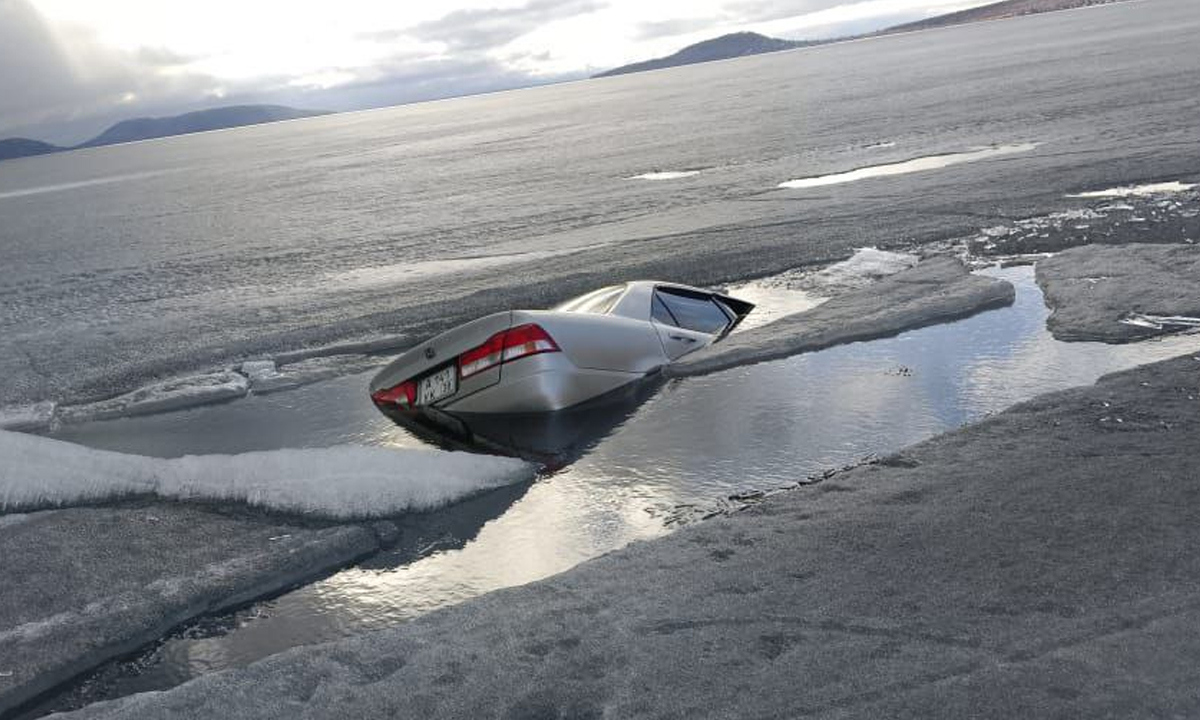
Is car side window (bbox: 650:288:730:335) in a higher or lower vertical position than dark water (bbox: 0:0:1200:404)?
lower

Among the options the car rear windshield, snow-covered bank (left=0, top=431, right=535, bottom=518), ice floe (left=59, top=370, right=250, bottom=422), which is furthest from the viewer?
ice floe (left=59, top=370, right=250, bottom=422)

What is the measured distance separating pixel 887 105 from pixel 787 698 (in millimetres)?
45123

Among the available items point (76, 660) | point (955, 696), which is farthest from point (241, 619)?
point (955, 696)

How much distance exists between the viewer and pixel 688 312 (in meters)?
10.8

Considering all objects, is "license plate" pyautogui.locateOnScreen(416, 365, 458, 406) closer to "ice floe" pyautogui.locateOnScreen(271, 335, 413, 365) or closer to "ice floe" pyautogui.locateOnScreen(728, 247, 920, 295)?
"ice floe" pyautogui.locateOnScreen(271, 335, 413, 365)

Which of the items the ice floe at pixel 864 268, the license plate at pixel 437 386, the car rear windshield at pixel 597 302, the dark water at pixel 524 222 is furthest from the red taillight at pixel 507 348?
the ice floe at pixel 864 268

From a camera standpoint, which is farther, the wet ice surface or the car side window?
the car side window

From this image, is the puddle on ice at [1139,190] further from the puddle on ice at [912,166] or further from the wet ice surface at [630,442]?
the wet ice surface at [630,442]

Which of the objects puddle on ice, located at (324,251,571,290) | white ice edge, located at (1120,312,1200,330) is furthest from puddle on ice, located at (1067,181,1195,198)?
puddle on ice, located at (324,251,571,290)

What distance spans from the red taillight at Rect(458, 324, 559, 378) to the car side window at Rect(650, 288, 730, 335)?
2.00 metres

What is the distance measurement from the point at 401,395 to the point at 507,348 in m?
1.29

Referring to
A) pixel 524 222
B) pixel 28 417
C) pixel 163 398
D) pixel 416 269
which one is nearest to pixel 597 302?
pixel 163 398

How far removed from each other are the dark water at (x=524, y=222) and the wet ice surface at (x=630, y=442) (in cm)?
321

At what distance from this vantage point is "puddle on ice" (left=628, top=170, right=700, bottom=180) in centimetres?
2872
